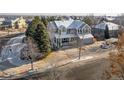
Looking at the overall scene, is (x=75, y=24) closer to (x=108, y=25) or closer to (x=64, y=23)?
(x=64, y=23)

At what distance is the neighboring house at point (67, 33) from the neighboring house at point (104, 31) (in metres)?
0.06

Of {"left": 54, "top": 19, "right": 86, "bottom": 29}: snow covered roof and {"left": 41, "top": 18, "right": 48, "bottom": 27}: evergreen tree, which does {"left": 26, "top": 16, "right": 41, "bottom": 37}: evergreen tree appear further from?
{"left": 54, "top": 19, "right": 86, "bottom": 29}: snow covered roof

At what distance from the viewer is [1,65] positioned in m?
2.79

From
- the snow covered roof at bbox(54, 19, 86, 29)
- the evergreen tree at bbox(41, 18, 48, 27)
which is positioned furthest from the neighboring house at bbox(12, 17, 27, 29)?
the snow covered roof at bbox(54, 19, 86, 29)

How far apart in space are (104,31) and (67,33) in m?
0.37

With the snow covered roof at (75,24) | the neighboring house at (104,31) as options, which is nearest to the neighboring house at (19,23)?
the snow covered roof at (75,24)

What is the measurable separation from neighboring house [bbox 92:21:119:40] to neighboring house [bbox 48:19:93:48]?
0.21 ft

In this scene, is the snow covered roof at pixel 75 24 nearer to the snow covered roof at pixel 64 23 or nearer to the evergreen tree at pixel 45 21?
the snow covered roof at pixel 64 23

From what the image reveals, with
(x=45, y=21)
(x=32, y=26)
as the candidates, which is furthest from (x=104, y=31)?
(x=32, y=26)

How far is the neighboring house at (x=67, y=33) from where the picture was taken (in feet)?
9.16

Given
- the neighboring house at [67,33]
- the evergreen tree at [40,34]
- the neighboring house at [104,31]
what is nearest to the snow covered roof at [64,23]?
the neighboring house at [67,33]

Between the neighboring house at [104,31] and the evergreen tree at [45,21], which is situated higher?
the evergreen tree at [45,21]
